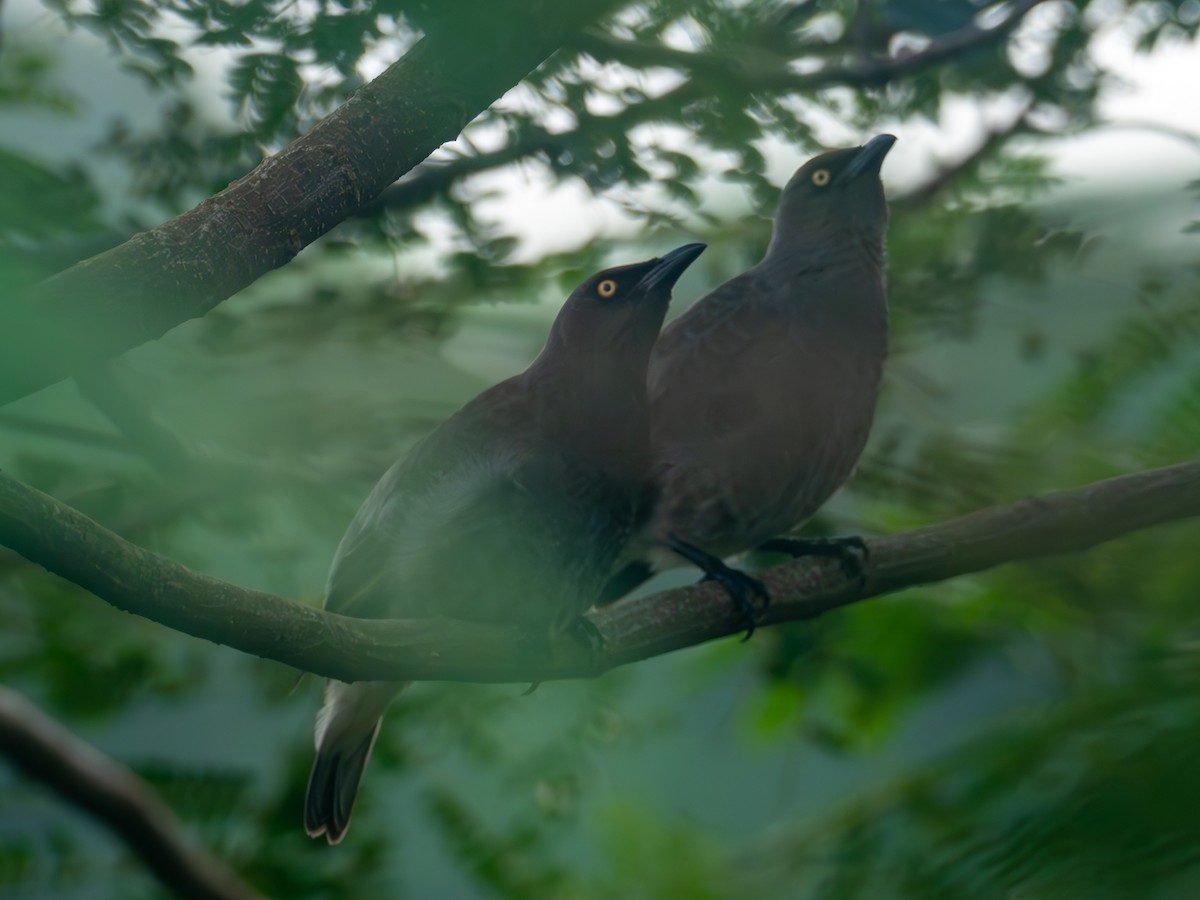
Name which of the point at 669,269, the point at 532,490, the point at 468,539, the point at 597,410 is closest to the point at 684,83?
the point at 669,269

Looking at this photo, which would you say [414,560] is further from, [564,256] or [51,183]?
[51,183]

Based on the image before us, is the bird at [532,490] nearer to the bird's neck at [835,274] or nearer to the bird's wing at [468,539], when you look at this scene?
the bird's wing at [468,539]

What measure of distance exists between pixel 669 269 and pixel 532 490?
434mm

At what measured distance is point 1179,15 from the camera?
262 cm

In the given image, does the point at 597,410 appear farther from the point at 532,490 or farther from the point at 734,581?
the point at 734,581

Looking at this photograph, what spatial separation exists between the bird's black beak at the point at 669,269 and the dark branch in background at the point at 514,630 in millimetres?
555

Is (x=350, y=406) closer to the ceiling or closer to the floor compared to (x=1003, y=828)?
closer to the ceiling

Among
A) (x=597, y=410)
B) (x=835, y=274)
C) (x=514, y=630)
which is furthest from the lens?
(x=835, y=274)

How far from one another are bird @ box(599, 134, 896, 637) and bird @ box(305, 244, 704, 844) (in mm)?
290

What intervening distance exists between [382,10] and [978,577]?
1.71 metres

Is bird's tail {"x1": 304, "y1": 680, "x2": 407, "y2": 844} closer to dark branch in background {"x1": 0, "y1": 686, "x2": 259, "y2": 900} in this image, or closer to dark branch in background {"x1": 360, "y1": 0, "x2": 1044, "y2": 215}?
Answer: dark branch in background {"x1": 0, "y1": 686, "x2": 259, "y2": 900}

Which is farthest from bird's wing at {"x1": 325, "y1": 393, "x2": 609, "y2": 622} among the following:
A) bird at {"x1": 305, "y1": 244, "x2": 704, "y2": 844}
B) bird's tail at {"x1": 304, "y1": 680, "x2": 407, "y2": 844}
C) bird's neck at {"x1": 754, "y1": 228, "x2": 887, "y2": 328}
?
bird's neck at {"x1": 754, "y1": 228, "x2": 887, "y2": 328}

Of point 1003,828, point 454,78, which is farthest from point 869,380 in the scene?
point 1003,828

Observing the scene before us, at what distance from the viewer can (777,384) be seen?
92.2 inches
